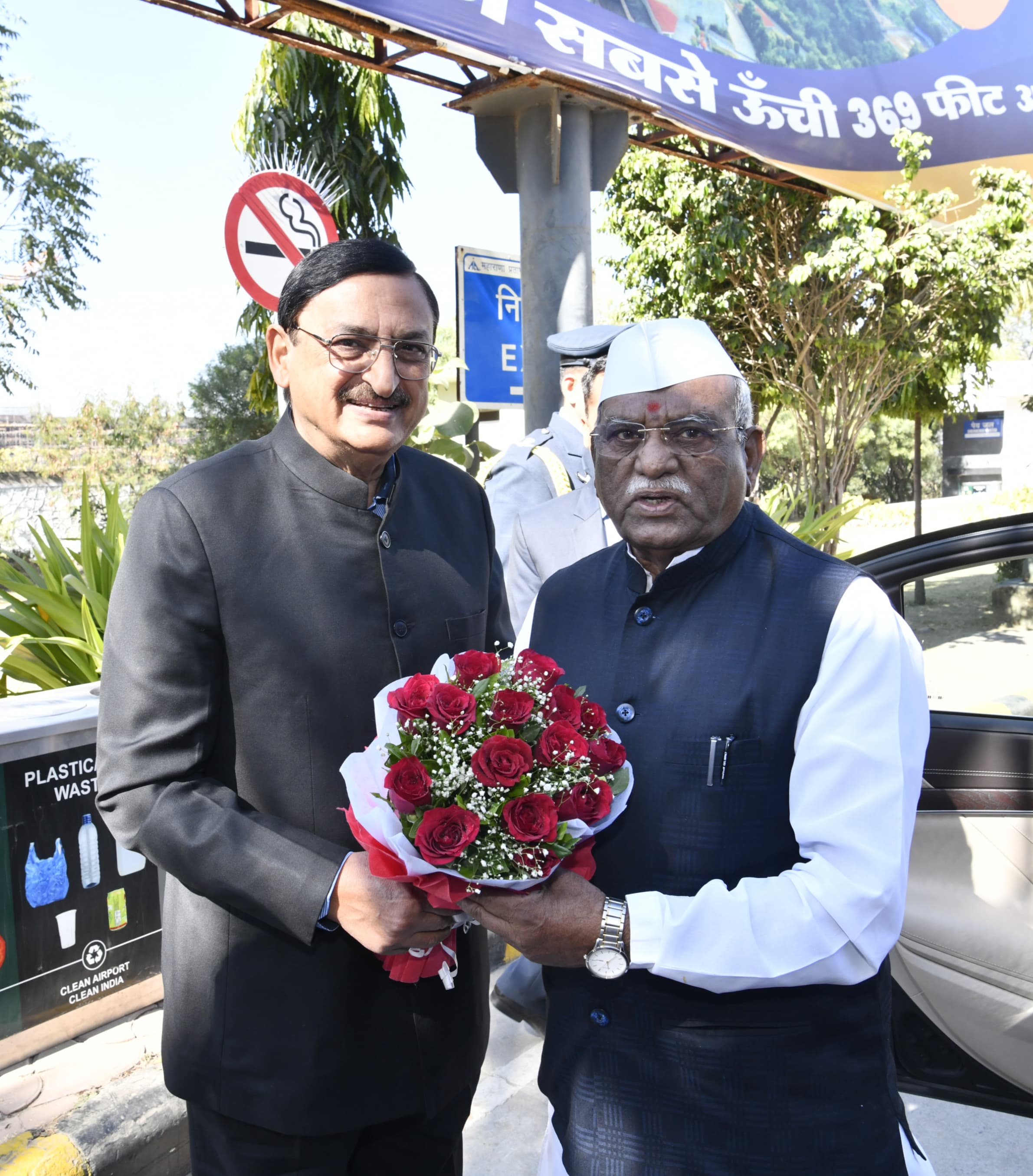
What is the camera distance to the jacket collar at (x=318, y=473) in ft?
6.32

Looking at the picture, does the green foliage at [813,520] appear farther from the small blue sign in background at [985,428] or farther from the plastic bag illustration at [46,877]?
the small blue sign in background at [985,428]

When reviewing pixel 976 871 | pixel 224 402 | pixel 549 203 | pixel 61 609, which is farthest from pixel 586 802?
pixel 224 402

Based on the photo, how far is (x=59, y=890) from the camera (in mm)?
3350

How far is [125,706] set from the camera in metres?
1.71

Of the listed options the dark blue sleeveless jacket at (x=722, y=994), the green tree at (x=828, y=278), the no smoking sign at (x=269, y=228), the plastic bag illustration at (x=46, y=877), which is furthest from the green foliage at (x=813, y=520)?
the dark blue sleeveless jacket at (x=722, y=994)

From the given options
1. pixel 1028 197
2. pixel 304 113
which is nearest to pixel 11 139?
pixel 304 113

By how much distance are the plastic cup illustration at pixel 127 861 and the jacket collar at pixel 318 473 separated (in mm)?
2134

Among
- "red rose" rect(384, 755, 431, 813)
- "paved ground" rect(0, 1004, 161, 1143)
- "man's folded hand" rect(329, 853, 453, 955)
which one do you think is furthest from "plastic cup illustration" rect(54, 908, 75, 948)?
"red rose" rect(384, 755, 431, 813)

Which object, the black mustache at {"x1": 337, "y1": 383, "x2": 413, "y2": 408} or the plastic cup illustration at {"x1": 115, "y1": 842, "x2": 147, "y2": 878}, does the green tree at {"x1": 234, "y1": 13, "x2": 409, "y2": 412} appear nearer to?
the plastic cup illustration at {"x1": 115, "y1": 842, "x2": 147, "y2": 878}

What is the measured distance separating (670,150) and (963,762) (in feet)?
24.7

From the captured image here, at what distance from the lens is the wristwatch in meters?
1.46

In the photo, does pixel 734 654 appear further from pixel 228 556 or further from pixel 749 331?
pixel 749 331

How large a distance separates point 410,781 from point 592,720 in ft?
0.92

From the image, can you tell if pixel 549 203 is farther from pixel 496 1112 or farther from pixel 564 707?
pixel 564 707
